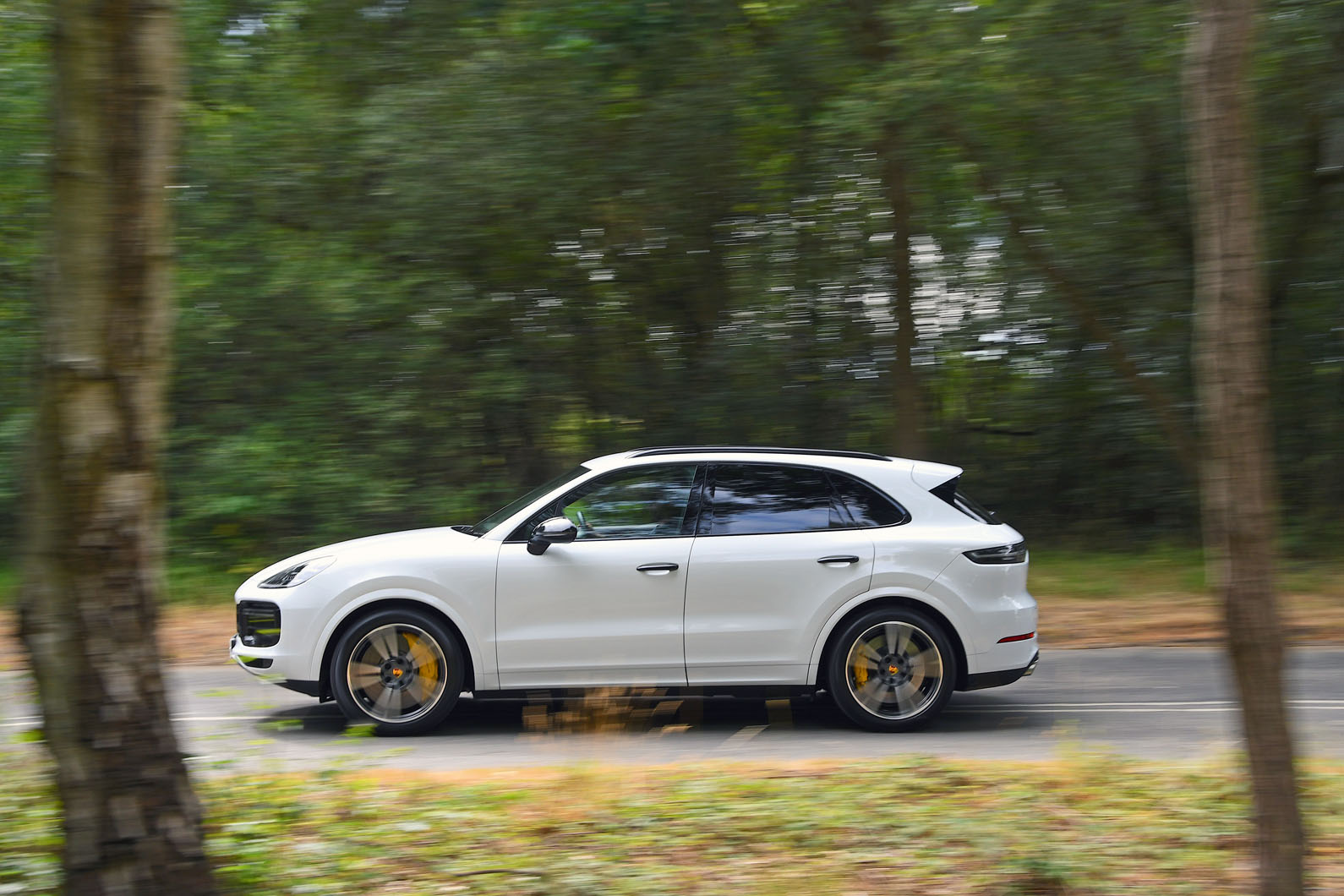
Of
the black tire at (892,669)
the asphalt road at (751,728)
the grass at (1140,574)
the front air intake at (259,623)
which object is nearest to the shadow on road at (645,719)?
the asphalt road at (751,728)

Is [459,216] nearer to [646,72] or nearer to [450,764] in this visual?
[646,72]

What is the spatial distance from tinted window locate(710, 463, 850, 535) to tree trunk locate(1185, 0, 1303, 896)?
3.77 metres

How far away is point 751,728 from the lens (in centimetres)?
772

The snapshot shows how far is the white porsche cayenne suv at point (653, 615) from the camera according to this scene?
7.46 metres

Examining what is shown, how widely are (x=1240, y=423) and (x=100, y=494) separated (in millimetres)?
3617

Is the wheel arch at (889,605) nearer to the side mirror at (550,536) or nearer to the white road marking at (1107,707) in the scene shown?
the white road marking at (1107,707)

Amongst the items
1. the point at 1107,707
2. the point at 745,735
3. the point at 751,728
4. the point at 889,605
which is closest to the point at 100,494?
the point at 745,735

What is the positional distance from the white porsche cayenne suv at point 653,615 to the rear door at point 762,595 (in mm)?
10

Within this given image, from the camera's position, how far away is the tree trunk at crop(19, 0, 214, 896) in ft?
13.0

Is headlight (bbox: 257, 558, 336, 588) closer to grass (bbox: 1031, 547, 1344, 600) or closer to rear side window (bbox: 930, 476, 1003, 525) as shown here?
rear side window (bbox: 930, 476, 1003, 525)

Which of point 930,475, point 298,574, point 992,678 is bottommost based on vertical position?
point 992,678

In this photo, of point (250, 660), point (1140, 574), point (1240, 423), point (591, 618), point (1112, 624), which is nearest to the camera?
point (1240, 423)

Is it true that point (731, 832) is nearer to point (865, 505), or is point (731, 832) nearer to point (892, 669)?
point (892, 669)

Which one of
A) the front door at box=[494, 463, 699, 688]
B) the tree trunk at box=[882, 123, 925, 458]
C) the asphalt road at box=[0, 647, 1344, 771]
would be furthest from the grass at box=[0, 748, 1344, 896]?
the tree trunk at box=[882, 123, 925, 458]
